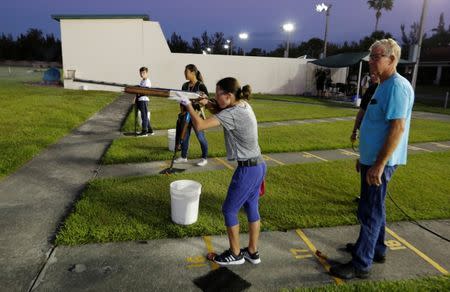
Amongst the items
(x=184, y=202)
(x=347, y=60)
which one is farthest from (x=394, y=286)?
(x=347, y=60)

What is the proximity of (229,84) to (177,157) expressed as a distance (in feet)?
15.3

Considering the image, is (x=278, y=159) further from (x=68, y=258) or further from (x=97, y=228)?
(x=68, y=258)

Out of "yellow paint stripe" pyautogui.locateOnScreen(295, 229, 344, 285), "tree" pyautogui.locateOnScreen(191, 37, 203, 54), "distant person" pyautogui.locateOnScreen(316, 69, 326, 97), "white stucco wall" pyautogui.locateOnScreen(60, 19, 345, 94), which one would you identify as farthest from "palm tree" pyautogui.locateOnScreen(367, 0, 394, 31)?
"yellow paint stripe" pyautogui.locateOnScreen(295, 229, 344, 285)

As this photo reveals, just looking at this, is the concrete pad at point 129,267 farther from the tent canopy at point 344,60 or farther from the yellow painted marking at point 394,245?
the tent canopy at point 344,60

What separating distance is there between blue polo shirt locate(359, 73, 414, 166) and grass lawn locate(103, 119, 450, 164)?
510cm

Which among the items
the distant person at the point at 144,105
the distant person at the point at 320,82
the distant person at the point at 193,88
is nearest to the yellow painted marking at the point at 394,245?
the distant person at the point at 193,88

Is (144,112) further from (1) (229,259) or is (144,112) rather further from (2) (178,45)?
(2) (178,45)

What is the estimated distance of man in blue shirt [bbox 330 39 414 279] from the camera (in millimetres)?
3105

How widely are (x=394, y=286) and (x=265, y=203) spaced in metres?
2.27

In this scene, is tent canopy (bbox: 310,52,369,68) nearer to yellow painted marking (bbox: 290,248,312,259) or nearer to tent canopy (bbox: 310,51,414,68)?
tent canopy (bbox: 310,51,414,68)

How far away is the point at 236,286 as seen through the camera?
3383 mm

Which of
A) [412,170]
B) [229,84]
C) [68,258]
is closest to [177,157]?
[68,258]

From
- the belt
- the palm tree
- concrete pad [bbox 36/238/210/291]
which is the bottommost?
concrete pad [bbox 36/238/210/291]

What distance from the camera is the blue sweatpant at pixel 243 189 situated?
3443 mm
